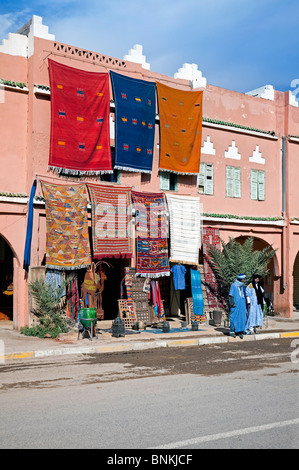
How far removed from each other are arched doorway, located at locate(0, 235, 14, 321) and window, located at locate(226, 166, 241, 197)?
27.3 feet

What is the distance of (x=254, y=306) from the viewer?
16062 millimetres

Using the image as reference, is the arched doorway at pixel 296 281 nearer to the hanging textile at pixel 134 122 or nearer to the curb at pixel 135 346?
the curb at pixel 135 346

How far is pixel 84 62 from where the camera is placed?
55.1 ft

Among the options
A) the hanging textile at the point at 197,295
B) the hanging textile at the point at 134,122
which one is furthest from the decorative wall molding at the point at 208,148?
the hanging textile at the point at 197,295

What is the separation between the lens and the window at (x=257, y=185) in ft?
70.3

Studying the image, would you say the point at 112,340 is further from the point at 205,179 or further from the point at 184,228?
the point at 205,179

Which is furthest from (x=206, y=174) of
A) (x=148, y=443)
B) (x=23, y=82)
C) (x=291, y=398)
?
(x=148, y=443)

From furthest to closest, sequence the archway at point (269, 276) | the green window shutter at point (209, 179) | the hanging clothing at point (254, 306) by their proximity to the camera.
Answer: the archway at point (269, 276) → the green window shutter at point (209, 179) → the hanging clothing at point (254, 306)

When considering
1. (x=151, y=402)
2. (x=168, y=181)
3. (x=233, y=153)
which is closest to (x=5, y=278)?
(x=168, y=181)

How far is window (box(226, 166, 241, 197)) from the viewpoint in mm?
20594

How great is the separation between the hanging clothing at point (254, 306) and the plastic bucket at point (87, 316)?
15.6 feet

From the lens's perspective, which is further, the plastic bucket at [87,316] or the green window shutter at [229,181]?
the green window shutter at [229,181]

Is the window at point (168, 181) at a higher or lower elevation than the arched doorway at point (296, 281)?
higher
